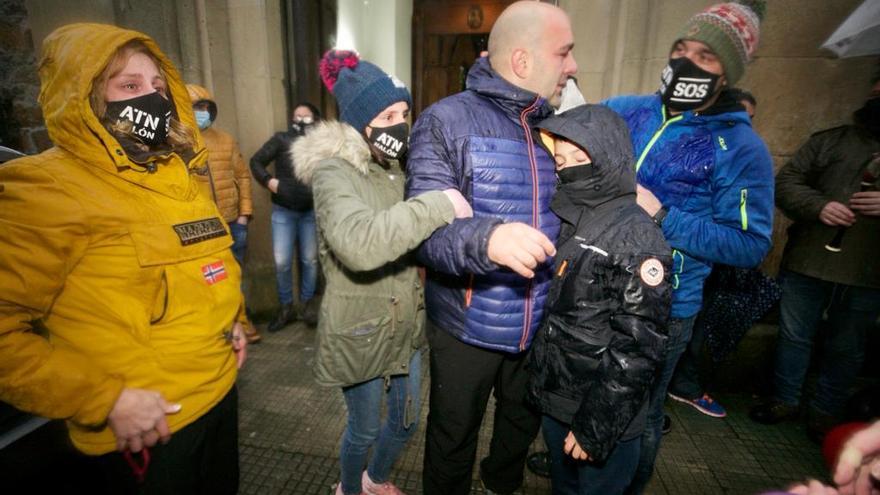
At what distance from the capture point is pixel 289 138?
4.15 meters

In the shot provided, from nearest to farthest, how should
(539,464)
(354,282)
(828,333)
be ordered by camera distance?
1. (354,282)
2. (539,464)
3. (828,333)

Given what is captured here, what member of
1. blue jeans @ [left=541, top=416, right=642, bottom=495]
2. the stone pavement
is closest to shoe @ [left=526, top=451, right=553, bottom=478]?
the stone pavement

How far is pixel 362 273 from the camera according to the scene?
5.82 feet

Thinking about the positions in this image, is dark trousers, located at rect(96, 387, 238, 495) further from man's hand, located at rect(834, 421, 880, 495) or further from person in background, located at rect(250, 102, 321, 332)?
person in background, located at rect(250, 102, 321, 332)

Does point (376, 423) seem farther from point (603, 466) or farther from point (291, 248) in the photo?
point (291, 248)

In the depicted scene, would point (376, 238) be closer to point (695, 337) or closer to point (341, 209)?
point (341, 209)

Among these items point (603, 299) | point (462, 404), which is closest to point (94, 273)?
point (462, 404)

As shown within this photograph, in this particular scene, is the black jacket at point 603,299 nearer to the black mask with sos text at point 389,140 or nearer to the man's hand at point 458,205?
the man's hand at point 458,205

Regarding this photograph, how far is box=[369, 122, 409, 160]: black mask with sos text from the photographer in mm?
1842

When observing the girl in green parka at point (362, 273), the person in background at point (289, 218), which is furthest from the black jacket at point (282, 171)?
the girl in green parka at point (362, 273)

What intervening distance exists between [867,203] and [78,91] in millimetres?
4312

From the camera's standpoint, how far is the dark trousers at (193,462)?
1.33 meters

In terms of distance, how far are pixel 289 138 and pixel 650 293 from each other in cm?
383

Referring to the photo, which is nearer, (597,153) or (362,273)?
(597,153)
